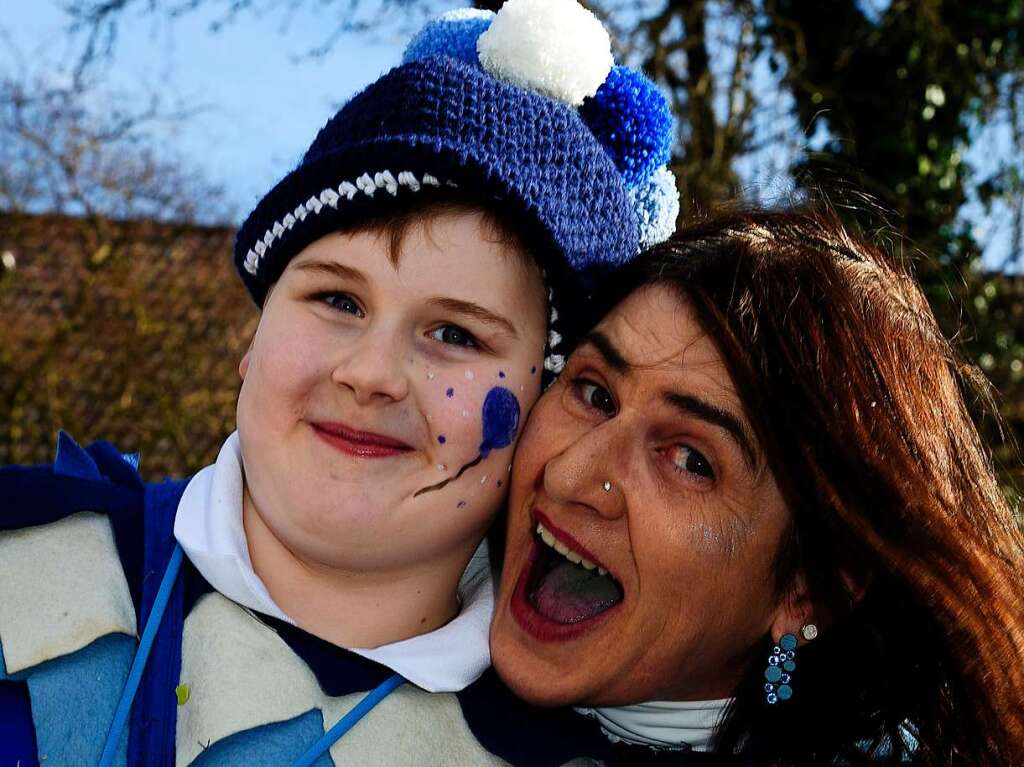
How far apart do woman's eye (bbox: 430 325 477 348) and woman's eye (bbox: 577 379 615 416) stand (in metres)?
0.28

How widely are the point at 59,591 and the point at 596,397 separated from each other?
1037 millimetres

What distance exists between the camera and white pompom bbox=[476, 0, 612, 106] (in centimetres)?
214

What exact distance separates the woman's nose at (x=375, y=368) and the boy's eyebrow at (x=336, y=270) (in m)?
0.10

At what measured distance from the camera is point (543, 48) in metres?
2.14

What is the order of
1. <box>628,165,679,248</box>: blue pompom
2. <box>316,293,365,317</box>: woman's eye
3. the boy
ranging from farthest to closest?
<box>628,165,679,248</box>: blue pompom, <box>316,293,365,317</box>: woman's eye, the boy

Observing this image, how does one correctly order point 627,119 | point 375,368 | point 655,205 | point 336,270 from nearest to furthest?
point 375,368 → point 336,270 → point 627,119 → point 655,205

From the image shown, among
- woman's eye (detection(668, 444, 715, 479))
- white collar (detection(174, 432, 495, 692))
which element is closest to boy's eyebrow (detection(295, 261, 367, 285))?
white collar (detection(174, 432, 495, 692))

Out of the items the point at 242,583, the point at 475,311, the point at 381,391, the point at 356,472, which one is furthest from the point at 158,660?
the point at 475,311

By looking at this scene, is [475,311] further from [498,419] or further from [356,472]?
[356,472]

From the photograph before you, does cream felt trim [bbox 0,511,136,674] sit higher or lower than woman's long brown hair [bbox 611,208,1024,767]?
lower

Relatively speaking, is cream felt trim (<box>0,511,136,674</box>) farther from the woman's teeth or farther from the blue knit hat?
the woman's teeth

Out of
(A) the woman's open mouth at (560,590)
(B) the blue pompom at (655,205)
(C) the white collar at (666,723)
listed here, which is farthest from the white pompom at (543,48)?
(C) the white collar at (666,723)

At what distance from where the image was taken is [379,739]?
1.91 m

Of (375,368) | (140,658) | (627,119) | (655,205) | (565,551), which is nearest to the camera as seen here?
(140,658)
